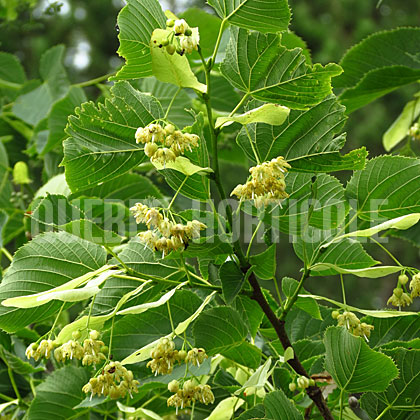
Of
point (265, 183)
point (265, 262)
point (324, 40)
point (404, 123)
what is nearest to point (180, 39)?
point (265, 183)

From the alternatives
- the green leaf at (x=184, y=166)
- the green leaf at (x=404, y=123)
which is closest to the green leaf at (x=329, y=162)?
the green leaf at (x=184, y=166)

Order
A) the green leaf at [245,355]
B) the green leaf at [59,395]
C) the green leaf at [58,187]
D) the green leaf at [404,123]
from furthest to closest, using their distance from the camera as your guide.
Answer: the green leaf at [404,123]
the green leaf at [58,187]
the green leaf at [59,395]
the green leaf at [245,355]

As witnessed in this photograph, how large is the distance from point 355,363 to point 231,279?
156 millimetres

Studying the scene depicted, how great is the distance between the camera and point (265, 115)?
1.97ft

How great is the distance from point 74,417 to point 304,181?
1.81 ft

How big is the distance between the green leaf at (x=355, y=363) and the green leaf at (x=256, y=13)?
0.32 meters

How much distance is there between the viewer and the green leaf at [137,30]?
2.01 feet

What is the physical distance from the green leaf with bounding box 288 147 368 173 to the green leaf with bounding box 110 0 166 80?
7.5 inches

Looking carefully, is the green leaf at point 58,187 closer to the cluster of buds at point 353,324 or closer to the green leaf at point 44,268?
the green leaf at point 44,268

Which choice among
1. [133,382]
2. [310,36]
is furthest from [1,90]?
[310,36]

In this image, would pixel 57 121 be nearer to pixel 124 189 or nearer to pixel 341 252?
pixel 124 189

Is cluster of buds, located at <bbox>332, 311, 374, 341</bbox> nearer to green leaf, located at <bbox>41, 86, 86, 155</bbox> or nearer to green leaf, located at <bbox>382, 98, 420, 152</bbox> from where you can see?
green leaf, located at <bbox>382, 98, 420, 152</bbox>

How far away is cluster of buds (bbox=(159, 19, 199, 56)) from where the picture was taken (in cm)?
57

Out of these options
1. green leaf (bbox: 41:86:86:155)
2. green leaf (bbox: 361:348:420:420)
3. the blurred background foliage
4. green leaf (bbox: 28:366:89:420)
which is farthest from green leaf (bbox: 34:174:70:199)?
the blurred background foliage
